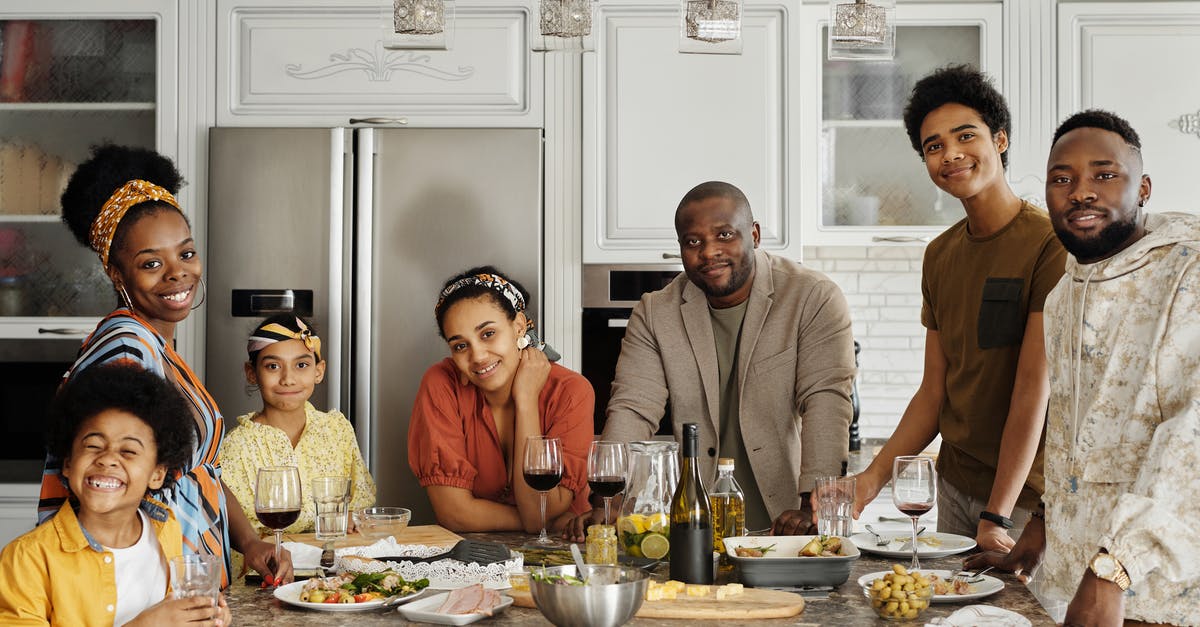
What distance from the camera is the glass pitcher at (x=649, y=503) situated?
1.90 metres

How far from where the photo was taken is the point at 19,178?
3705mm

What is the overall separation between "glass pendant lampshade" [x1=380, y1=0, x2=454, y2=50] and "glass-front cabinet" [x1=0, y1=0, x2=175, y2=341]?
186cm

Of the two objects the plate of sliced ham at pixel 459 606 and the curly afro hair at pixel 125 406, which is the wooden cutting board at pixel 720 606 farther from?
the curly afro hair at pixel 125 406

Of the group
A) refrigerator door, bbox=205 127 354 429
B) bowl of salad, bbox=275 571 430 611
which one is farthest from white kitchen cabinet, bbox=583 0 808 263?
bowl of salad, bbox=275 571 430 611

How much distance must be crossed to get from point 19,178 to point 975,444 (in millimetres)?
3101

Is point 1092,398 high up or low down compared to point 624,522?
up

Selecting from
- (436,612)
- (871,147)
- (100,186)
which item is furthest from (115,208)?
(871,147)

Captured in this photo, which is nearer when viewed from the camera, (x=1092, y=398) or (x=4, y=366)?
(x=1092, y=398)

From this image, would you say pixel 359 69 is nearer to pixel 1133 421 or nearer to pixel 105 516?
pixel 105 516

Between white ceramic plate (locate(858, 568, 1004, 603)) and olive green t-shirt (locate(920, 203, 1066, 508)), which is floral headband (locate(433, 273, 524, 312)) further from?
white ceramic plate (locate(858, 568, 1004, 603))

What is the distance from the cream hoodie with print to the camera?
63.6 inches

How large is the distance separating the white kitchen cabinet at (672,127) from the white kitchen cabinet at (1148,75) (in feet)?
3.06

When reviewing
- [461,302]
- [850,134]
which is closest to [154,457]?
[461,302]

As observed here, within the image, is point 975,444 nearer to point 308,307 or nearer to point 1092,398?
point 1092,398
